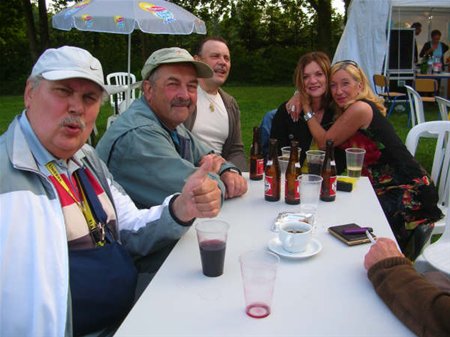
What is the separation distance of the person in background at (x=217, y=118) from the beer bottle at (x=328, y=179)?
4.66 ft

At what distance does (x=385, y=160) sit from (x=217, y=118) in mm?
1458

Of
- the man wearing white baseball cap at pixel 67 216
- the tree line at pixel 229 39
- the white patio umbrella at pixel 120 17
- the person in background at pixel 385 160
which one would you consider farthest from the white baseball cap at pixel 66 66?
the tree line at pixel 229 39

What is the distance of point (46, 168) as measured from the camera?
1565 millimetres

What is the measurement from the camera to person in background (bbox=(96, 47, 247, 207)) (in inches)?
83.7

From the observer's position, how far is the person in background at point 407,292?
1.14 m

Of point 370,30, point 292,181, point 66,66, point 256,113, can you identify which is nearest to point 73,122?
point 66,66

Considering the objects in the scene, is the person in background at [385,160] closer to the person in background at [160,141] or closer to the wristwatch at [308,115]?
the wristwatch at [308,115]

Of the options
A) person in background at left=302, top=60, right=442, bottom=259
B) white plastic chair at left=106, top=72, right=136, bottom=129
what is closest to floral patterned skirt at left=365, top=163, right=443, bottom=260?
person in background at left=302, top=60, right=442, bottom=259

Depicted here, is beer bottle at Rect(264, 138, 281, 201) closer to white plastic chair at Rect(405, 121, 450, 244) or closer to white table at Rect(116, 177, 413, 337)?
white table at Rect(116, 177, 413, 337)

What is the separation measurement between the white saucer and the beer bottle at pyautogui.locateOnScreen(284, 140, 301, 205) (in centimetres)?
51

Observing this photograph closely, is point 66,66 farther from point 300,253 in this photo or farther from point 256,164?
point 256,164

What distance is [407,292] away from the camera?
4.07ft

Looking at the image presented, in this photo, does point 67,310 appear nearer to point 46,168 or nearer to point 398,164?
point 46,168

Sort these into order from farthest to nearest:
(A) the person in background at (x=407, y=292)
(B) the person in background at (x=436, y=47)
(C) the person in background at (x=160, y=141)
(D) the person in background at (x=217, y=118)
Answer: (B) the person in background at (x=436, y=47) < (D) the person in background at (x=217, y=118) < (C) the person in background at (x=160, y=141) < (A) the person in background at (x=407, y=292)
